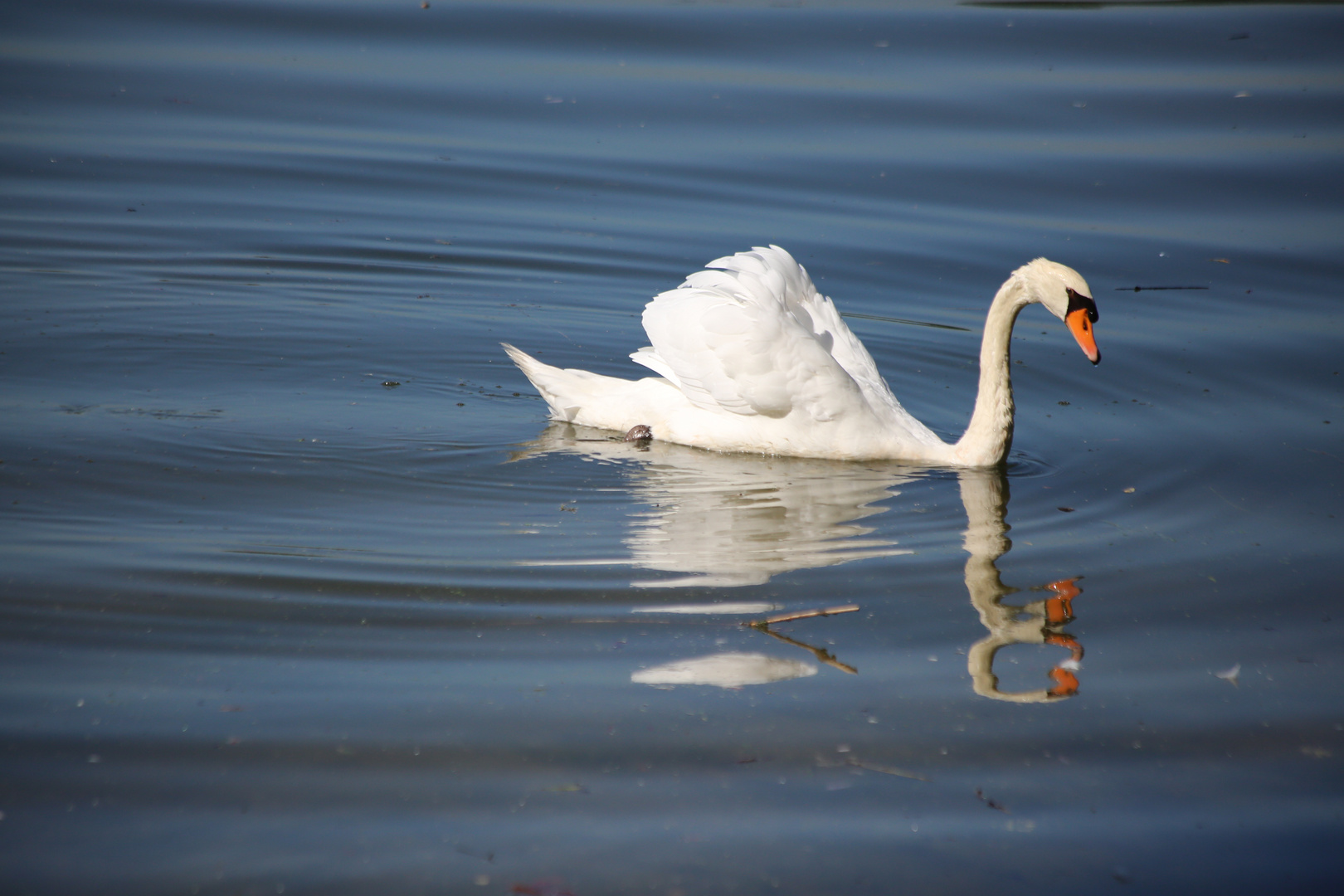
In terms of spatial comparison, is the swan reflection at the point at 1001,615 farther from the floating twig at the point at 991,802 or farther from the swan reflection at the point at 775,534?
the floating twig at the point at 991,802

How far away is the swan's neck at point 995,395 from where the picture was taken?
25.2 feet

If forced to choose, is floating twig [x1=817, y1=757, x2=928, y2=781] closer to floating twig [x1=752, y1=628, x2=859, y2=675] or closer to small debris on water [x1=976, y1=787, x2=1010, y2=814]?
small debris on water [x1=976, y1=787, x2=1010, y2=814]

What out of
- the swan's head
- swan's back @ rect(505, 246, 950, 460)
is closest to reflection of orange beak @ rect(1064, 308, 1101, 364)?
the swan's head

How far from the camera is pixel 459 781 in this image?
14.1 feet

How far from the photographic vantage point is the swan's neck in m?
7.67

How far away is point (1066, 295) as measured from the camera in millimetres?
7590

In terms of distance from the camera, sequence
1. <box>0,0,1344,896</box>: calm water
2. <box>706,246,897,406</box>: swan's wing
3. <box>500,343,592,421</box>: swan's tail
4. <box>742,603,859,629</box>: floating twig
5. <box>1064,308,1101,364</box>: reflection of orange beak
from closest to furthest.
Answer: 1. <box>0,0,1344,896</box>: calm water
2. <box>742,603,859,629</box>: floating twig
3. <box>1064,308,1101,364</box>: reflection of orange beak
4. <box>706,246,897,406</box>: swan's wing
5. <box>500,343,592,421</box>: swan's tail

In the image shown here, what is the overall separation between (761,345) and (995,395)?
1329 mm

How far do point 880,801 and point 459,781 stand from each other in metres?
1.29

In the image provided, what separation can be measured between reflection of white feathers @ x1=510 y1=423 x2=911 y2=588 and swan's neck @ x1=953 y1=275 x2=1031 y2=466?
15.5 inches

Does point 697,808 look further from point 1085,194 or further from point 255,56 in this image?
point 255,56

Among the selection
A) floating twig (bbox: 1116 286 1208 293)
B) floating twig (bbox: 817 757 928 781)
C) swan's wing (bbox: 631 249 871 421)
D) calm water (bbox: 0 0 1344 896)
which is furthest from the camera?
floating twig (bbox: 1116 286 1208 293)

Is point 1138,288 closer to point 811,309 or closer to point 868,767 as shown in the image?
point 811,309

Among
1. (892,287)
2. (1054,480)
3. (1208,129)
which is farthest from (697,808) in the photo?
(1208,129)
